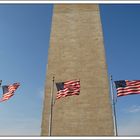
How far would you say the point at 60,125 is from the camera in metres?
25.2

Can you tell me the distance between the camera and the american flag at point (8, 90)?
20.2m

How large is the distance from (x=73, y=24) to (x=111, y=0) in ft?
35.3

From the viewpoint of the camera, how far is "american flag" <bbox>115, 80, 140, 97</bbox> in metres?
18.3

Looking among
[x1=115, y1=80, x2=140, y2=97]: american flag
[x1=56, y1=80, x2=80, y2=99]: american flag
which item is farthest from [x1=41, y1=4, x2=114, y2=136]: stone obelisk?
[x1=115, y1=80, x2=140, y2=97]: american flag

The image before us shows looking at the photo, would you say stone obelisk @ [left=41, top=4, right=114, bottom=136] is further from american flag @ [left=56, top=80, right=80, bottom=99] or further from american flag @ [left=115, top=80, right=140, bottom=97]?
american flag @ [left=115, top=80, right=140, bottom=97]

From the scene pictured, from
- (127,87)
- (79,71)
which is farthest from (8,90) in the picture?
(79,71)

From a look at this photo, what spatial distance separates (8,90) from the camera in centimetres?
2050

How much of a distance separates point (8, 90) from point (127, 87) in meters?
9.41

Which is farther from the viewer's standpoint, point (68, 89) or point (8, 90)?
point (8, 90)

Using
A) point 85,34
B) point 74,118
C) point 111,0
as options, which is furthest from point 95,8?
point 74,118

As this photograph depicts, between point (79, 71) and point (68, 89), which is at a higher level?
point (79, 71)

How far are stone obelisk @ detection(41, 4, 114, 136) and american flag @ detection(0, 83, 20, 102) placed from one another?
243 inches

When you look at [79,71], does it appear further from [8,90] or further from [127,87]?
[127,87]

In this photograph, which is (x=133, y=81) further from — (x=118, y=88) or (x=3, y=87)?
(x=3, y=87)
